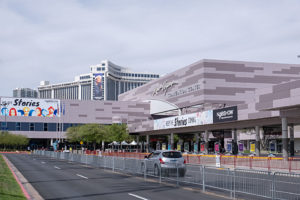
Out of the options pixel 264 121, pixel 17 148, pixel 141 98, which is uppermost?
pixel 141 98

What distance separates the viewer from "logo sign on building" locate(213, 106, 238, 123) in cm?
4533

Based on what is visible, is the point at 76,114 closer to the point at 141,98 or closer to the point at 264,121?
the point at 141,98

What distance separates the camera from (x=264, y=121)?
44.5 meters

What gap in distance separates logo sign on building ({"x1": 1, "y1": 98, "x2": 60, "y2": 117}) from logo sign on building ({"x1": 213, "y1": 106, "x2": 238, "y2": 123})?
6013 centimetres

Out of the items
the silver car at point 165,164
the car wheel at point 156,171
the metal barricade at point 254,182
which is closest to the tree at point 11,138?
the silver car at point 165,164

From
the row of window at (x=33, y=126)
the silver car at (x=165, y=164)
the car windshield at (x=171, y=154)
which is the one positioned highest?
the row of window at (x=33, y=126)

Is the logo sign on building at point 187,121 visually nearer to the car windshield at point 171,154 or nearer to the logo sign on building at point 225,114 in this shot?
the logo sign on building at point 225,114

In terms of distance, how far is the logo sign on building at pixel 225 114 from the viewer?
45331 mm

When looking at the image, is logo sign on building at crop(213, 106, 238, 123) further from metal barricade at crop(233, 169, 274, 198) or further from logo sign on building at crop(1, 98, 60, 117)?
logo sign on building at crop(1, 98, 60, 117)

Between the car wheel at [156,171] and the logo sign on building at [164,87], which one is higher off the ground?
the logo sign on building at [164,87]

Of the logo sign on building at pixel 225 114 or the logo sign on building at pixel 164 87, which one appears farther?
the logo sign on building at pixel 164 87

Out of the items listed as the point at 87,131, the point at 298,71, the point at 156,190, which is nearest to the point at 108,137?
A: the point at 87,131

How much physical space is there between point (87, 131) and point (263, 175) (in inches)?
2650

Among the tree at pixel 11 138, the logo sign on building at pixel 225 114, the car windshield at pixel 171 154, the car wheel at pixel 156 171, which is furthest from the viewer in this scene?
the tree at pixel 11 138
